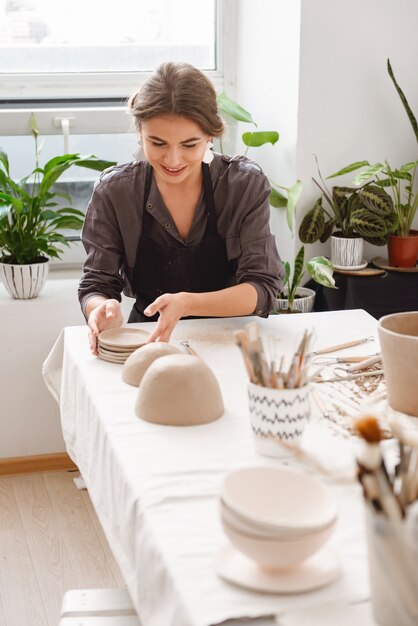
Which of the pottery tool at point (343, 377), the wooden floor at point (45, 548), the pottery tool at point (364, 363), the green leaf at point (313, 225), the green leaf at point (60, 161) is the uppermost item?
the green leaf at point (60, 161)

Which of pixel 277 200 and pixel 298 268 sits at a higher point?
pixel 277 200

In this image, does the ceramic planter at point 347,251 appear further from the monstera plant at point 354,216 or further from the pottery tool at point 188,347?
the pottery tool at point 188,347

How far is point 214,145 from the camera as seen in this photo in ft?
12.6

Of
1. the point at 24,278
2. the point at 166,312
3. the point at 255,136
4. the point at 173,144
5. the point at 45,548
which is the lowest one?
the point at 45,548

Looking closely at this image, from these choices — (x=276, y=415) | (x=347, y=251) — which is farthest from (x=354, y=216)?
(x=276, y=415)

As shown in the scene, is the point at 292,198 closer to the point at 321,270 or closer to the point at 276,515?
the point at 321,270

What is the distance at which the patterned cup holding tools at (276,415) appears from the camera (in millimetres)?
1465

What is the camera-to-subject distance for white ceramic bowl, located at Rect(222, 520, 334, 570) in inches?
42.8

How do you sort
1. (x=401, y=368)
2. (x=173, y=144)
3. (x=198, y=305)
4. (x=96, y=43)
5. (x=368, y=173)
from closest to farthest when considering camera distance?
(x=401, y=368), (x=198, y=305), (x=173, y=144), (x=368, y=173), (x=96, y=43)

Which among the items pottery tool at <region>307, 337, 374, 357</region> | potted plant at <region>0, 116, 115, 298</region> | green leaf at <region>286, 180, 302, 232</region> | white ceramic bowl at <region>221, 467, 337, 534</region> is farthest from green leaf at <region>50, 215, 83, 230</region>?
white ceramic bowl at <region>221, 467, 337, 534</region>

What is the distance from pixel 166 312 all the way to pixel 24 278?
4.59 ft

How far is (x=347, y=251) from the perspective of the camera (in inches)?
135

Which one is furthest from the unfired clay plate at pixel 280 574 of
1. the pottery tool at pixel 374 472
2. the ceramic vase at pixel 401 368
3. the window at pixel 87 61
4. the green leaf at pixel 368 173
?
the window at pixel 87 61

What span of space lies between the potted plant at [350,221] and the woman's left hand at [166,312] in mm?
1432
